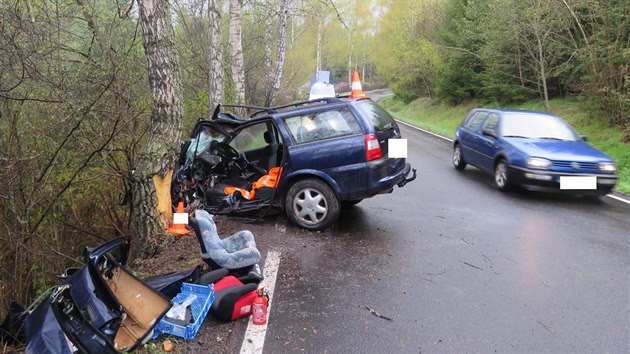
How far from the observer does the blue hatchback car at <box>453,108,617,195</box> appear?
753cm

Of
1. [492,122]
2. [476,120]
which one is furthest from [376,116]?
[476,120]

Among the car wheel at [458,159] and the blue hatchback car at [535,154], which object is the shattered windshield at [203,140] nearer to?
the blue hatchback car at [535,154]

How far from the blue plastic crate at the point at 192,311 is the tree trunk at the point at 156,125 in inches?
82.0

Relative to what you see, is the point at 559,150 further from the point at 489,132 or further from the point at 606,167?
the point at 489,132

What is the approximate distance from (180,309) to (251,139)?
412cm

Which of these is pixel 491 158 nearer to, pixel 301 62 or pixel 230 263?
pixel 230 263

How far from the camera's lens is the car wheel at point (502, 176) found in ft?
27.2

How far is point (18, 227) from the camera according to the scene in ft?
18.7

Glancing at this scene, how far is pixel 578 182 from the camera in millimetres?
7496

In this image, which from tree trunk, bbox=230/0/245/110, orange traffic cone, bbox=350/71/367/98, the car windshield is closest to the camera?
orange traffic cone, bbox=350/71/367/98

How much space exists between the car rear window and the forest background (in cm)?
253

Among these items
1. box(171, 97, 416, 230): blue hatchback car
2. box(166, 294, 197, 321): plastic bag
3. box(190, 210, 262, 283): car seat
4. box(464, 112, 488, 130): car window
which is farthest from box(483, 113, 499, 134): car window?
box(166, 294, 197, 321): plastic bag

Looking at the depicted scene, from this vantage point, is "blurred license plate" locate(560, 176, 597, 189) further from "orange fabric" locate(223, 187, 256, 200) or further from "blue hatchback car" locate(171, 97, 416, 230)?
"orange fabric" locate(223, 187, 256, 200)

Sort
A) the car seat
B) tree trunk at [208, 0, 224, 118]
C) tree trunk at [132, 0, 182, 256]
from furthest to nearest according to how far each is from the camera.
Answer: tree trunk at [208, 0, 224, 118], tree trunk at [132, 0, 182, 256], the car seat
